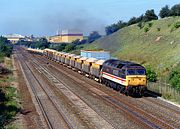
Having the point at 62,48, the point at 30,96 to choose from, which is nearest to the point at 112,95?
the point at 30,96

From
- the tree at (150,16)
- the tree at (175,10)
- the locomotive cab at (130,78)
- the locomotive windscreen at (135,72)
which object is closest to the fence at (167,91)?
the locomotive cab at (130,78)

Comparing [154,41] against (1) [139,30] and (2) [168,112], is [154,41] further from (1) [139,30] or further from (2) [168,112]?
(2) [168,112]

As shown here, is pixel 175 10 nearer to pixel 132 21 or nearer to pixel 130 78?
pixel 132 21

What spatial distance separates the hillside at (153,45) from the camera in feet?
188

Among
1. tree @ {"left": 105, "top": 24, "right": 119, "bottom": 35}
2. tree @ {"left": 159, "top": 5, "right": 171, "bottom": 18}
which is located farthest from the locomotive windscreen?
tree @ {"left": 105, "top": 24, "right": 119, "bottom": 35}

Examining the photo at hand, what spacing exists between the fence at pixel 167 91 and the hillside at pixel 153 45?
9.50 meters

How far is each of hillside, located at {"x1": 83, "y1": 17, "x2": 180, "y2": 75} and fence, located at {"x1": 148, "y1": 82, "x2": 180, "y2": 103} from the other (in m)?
9.50

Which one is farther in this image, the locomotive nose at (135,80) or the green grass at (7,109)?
the locomotive nose at (135,80)

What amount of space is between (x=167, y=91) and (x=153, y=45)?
41547 mm

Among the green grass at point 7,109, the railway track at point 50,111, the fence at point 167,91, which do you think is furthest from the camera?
the fence at point 167,91

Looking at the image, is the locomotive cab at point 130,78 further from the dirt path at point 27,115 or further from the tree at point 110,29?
the tree at point 110,29

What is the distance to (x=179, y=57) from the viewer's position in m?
54.0

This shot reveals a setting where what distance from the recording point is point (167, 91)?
3659 centimetres

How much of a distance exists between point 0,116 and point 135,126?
9112mm
